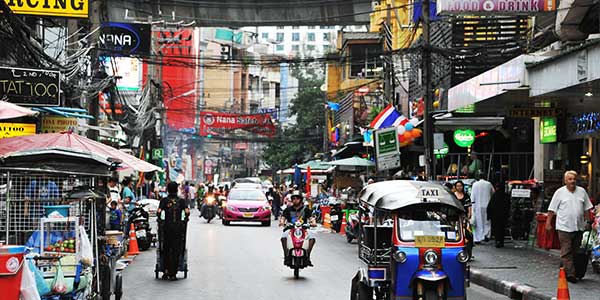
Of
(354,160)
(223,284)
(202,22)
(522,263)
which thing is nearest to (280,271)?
(223,284)

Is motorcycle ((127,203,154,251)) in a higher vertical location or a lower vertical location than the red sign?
lower

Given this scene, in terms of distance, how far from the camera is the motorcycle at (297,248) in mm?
17766

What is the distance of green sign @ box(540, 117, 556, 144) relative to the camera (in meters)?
26.1

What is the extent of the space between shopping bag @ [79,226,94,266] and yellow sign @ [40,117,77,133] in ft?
36.4

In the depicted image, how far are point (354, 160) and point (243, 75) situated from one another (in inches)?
2877

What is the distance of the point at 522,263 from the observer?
1981 centimetres

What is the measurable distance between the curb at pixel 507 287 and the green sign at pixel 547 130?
8.75 m

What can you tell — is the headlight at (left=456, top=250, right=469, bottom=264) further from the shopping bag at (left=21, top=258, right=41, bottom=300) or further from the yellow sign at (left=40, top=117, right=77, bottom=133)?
the yellow sign at (left=40, top=117, right=77, bottom=133)

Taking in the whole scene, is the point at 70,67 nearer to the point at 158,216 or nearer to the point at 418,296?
the point at 158,216

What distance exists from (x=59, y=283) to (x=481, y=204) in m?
15.7

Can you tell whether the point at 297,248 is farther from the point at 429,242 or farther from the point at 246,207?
the point at 246,207

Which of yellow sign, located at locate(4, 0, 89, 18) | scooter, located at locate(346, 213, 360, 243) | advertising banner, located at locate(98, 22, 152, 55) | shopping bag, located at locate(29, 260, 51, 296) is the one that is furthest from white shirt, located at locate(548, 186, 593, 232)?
advertising banner, located at locate(98, 22, 152, 55)

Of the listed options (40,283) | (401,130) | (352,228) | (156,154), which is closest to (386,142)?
(401,130)

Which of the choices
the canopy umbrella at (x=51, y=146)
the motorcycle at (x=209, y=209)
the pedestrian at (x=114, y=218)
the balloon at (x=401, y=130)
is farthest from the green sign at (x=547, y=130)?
the motorcycle at (x=209, y=209)
